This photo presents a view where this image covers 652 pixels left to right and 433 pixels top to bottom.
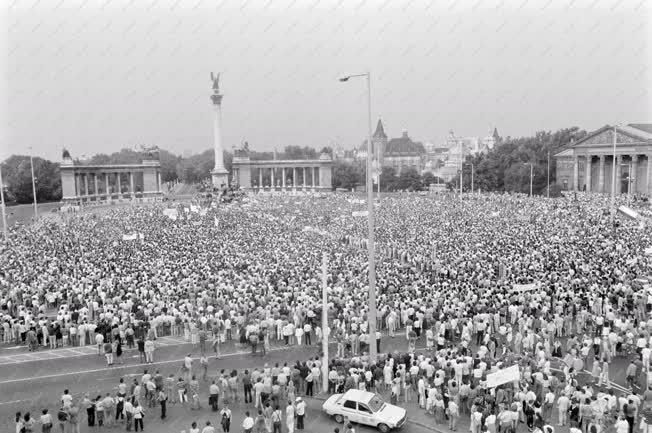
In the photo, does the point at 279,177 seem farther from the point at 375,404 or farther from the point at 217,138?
the point at 375,404

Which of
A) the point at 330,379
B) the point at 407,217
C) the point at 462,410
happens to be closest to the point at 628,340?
the point at 462,410

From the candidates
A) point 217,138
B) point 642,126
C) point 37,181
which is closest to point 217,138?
point 217,138

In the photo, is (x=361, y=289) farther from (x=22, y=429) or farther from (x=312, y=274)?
(x=22, y=429)

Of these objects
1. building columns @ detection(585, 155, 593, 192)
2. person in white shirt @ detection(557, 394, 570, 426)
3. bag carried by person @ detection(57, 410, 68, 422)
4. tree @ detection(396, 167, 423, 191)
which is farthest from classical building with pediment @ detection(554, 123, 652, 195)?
bag carried by person @ detection(57, 410, 68, 422)

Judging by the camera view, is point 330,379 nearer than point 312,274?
Yes

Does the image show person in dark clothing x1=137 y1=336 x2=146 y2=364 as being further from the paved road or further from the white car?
the white car
